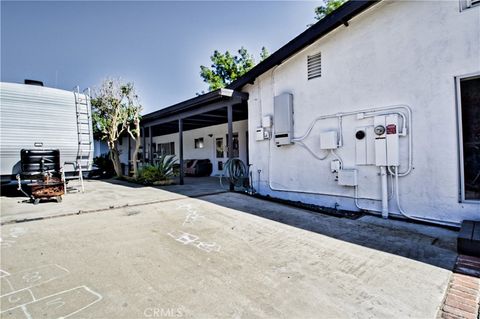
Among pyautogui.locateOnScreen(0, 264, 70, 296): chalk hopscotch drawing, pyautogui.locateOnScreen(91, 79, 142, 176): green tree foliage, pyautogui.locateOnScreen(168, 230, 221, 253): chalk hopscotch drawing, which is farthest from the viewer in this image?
pyautogui.locateOnScreen(91, 79, 142, 176): green tree foliage

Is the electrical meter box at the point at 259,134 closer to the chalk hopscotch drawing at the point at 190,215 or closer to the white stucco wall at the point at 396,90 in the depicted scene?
the white stucco wall at the point at 396,90

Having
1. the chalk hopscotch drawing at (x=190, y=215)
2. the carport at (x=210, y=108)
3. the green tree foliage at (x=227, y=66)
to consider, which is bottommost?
the chalk hopscotch drawing at (x=190, y=215)

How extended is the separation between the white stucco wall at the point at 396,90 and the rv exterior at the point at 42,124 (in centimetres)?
596

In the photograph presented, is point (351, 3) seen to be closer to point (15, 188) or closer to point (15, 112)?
point (15, 112)

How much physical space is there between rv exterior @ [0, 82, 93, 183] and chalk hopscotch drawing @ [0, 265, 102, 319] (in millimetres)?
5148

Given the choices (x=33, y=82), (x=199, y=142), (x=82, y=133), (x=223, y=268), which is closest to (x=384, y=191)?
A: (x=223, y=268)

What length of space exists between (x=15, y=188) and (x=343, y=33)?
11060 mm

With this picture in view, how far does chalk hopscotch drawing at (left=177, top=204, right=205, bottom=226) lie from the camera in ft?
13.8

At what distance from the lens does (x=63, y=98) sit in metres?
6.64

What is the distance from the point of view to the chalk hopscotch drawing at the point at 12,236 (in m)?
3.19

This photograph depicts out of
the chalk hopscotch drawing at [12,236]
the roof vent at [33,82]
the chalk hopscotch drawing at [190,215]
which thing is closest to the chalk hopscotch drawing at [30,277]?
the chalk hopscotch drawing at [12,236]

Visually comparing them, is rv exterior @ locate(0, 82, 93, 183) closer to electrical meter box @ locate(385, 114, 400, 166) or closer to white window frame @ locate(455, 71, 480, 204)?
electrical meter box @ locate(385, 114, 400, 166)

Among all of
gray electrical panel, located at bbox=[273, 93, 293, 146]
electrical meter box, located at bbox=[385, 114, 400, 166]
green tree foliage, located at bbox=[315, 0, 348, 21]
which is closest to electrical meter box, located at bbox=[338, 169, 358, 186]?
electrical meter box, located at bbox=[385, 114, 400, 166]

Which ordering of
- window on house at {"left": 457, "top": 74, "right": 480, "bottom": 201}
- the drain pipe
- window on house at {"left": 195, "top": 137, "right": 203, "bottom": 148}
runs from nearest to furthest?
Result: window on house at {"left": 457, "top": 74, "right": 480, "bottom": 201} → the drain pipe → window on house at {"left": 195, "top": 137, "right": 203, "bottom": 148}
